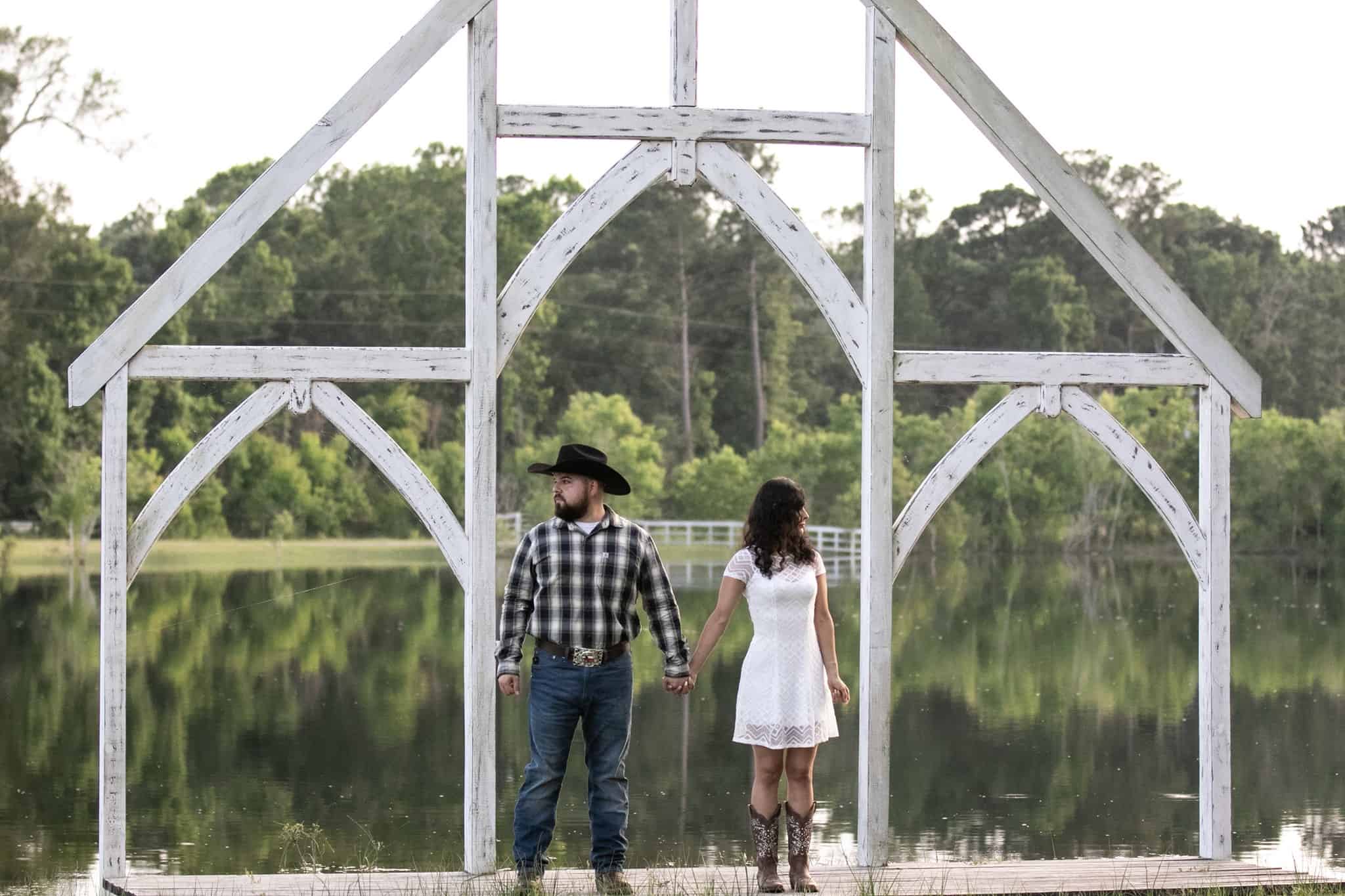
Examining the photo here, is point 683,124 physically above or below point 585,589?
above

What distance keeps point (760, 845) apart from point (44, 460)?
30572mm

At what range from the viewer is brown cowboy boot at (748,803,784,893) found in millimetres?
6199

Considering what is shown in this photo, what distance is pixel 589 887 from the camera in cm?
632

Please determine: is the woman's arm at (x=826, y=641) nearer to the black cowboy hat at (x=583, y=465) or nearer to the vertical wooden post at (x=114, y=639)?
the black cowboy hat at (x=583, y=465)

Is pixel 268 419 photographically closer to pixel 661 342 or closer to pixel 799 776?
pixel 799 776

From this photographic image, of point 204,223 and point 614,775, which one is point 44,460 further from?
point 614,775

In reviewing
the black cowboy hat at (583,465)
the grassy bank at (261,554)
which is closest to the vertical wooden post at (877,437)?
the black cowboy hat at (583,465)

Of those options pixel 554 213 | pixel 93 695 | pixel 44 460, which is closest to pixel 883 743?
pixel 93 695

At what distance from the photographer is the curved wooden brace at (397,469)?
670 centimetres

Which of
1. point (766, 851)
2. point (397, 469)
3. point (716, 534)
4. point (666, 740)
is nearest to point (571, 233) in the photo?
point (397, 469)

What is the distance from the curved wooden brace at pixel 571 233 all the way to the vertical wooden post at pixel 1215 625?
7.40 ft

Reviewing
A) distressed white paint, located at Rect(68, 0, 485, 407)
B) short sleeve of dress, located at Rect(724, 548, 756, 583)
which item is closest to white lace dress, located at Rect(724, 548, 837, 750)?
short sleeve of dress, located at Rect(724, 548, 756, 583)

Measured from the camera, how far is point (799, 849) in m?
6.23

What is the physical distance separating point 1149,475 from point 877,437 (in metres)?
1.09
